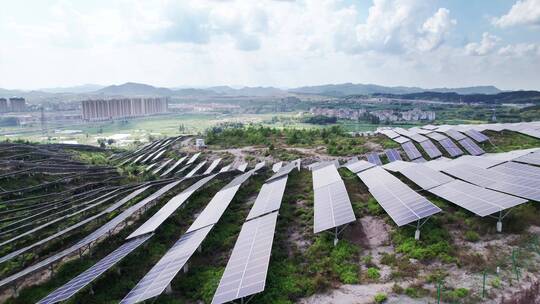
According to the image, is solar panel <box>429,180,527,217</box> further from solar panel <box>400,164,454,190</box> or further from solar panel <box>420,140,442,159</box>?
solar panel <box>420,140,442,159</box>

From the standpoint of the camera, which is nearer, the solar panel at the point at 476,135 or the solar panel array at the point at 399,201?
the solar panel array at the point at 399,201

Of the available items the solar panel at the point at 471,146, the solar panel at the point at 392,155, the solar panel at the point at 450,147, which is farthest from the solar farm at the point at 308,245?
the solar panel at the point at 471,146

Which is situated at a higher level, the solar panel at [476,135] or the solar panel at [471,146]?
the solar panel at [476,135]

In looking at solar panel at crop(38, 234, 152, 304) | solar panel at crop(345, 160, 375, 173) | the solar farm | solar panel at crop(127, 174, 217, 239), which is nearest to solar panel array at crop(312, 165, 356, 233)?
the solar farm

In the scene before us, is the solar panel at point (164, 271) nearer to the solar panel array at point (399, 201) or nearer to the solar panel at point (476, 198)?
the solar panel array at point (399, 201)

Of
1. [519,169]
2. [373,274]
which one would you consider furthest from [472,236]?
[519,169]

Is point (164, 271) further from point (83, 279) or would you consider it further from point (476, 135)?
point (476, 135)
